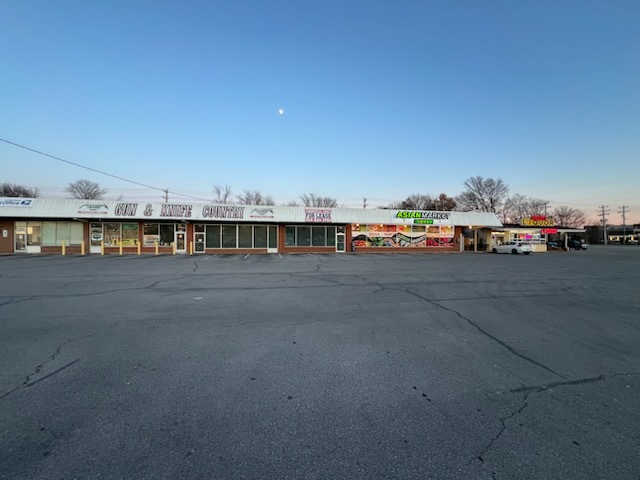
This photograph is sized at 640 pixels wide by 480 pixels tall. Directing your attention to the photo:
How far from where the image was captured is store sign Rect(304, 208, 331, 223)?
3026 centimetres

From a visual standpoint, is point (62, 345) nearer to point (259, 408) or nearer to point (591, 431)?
point (259, 408)

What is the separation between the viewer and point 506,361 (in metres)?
4.38

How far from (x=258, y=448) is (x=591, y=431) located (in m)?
2.97

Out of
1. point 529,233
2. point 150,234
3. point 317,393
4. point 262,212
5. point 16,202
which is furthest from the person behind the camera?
point 529,233

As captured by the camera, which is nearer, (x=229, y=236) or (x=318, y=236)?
(x=229, y=236)

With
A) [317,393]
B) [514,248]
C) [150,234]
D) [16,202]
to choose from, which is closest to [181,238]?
[150,234]

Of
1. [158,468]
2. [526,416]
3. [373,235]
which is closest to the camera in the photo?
[158,468]

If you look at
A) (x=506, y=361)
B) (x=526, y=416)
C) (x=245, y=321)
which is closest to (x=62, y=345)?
(x=245, y=321)

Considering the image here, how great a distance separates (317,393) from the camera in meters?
3.43

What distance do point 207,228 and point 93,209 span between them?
949cm

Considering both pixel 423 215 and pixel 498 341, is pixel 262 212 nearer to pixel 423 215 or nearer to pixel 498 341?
pixel 423 215

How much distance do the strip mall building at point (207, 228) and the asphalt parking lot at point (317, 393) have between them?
22.6 metres

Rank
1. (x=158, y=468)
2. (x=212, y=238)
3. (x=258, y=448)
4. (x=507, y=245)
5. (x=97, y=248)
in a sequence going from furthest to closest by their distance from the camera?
(x=507, y=245)
(x=212, y=238)
(x=97, y=248)
(x=258, y=448)
(x=158, y=468)

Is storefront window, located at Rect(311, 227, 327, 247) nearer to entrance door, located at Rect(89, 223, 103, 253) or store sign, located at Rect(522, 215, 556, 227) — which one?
entrance door, located at Rect(89, 223, 103, 253)
